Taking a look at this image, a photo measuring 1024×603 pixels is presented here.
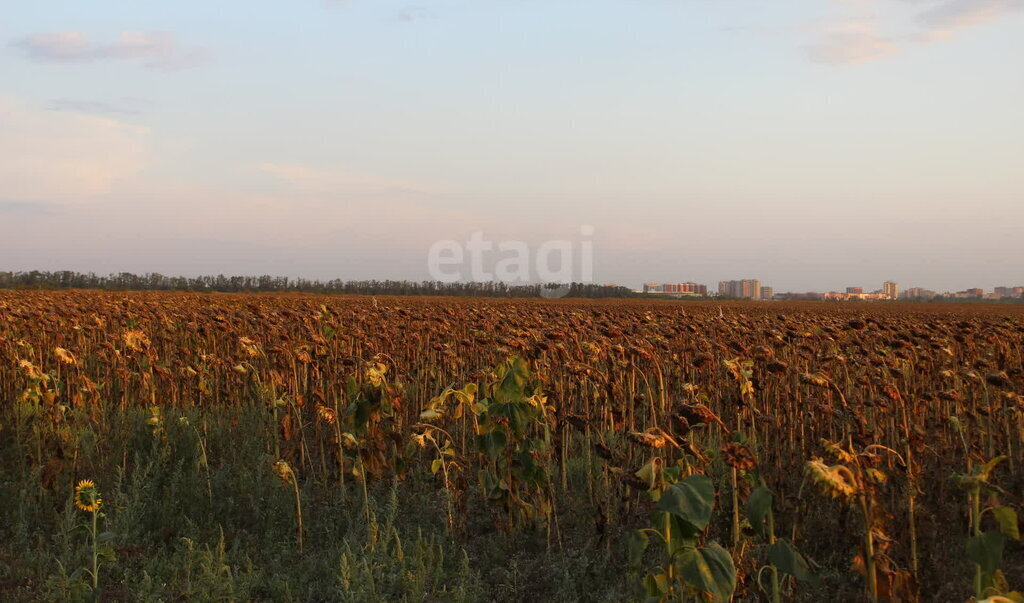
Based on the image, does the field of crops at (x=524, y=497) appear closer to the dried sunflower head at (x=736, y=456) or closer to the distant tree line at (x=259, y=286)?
the dried sunflower head at (x=736, y=456)

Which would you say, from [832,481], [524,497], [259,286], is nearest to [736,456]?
[832,481]

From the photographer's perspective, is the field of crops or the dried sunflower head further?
the field of crops

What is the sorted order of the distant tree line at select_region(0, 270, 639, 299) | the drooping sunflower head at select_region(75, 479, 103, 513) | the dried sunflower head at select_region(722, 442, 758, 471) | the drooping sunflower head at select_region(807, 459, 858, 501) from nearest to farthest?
the drooping sunflower head at select_region(807, 459, 858, 501) → the dried sunflower head at select_region(722, 442, 758, 471) → the drooping sunflower head at select_region(75, 479, 103, 513) → the distant tree line at select_region(0, 270, 639, 299)

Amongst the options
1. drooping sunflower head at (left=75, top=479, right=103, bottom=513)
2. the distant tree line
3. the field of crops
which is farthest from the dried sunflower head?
the distant tree line

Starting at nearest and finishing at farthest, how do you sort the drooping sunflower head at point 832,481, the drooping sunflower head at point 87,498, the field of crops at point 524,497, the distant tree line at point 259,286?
the drooping sunflower head at point 832,481
the field of crops at point 524,497
the drooping sunflower head at point 87,498
the distant tree line at point 259,286

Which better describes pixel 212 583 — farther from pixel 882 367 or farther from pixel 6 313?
pixel 6 313

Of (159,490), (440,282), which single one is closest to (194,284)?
(440,282)

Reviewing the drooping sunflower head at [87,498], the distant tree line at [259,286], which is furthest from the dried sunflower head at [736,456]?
the distant tree line at [259,286]

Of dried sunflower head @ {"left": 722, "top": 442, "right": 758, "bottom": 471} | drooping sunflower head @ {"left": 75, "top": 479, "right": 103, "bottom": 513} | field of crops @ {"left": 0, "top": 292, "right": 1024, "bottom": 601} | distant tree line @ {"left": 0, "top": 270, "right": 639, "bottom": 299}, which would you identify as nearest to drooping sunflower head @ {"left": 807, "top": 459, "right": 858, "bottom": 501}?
field of crops @ {"left": 0, "top": 292, "right": 1024, "bottom": 601}

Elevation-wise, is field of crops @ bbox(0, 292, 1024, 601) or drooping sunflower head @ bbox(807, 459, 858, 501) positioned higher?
drooping sunflower head @ bbox(807, 459, 858, 501)

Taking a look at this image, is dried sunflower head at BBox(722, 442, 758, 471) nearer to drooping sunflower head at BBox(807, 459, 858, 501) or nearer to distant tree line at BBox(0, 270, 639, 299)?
→ drooping sunflower head at BBox(807, 459, 858, 501)

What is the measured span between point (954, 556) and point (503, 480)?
2.93 metres

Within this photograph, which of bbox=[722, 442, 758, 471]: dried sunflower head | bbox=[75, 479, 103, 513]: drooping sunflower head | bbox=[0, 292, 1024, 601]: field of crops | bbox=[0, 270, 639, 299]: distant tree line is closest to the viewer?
bbox=[722, 442, 758, 471]: dried sunflower head

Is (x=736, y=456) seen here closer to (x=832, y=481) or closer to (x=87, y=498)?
(x=832, y=481)
